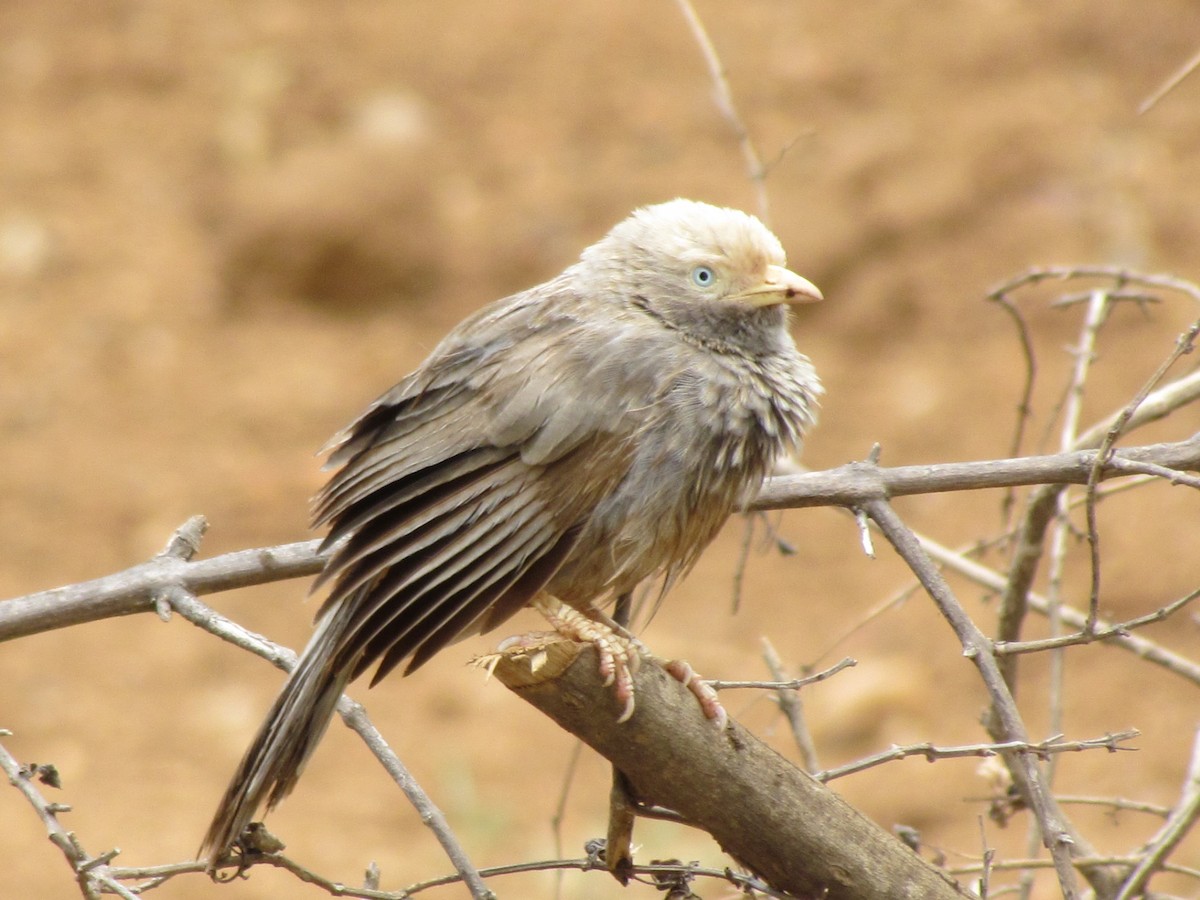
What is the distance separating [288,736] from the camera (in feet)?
10.3

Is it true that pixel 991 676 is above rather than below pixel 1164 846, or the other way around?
above

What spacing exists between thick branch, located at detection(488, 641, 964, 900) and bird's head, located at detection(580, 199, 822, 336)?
3.81 feet

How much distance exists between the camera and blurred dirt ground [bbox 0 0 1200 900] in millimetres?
8180

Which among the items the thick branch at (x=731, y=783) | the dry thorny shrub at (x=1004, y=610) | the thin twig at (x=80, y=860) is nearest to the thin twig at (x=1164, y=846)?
the dry thorny shrub at (x=1004, y=610)

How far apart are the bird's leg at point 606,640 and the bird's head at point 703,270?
77 cm

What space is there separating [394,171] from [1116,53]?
4667 mm

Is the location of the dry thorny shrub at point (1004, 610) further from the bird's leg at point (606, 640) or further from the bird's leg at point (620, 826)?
the bird's leg at point (606, 640)

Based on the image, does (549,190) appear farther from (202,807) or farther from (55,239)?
(202,807)

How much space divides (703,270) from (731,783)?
1.41 m

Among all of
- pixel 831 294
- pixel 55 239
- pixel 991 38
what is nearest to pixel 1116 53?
pixel 991 38

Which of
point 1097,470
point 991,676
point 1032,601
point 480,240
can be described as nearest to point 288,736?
point 991,676

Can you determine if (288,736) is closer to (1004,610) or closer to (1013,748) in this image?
(1013,748)

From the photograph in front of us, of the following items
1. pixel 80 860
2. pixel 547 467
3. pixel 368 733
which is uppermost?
pixel 547 467

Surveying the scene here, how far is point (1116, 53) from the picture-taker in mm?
9422
